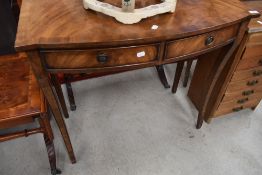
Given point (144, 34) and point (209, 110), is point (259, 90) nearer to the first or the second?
point (209, 110)

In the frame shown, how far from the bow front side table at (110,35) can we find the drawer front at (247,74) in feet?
1.24

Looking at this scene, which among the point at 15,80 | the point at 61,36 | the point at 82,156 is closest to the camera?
the point at 61,36

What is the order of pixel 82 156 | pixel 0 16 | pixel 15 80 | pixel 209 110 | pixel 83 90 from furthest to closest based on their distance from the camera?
pixel 83 90
pixel 209 110
pixel 82 156
pixel 0 16
pixel 15 80

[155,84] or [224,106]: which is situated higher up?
[224,106]

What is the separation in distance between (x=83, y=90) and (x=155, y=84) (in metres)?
0.54

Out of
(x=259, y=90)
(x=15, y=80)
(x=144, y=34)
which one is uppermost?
(x=144, y=34)

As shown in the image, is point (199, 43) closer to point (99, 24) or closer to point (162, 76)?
point (99, 24)

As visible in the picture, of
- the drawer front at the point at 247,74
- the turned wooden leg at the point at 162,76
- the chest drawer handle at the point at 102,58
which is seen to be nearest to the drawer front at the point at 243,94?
the drawer front at the point at 247,74

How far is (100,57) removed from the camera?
0.73 meters

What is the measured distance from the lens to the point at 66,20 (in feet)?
2.47

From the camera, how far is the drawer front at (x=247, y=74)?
1205mm

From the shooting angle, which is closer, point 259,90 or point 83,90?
point 259,90

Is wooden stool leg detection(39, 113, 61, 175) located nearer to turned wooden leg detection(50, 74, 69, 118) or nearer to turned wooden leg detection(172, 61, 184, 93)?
turned wooden leg detection(50, 74, 69, 118)

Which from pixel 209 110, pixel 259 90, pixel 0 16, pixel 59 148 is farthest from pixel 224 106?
pixel 0 16
